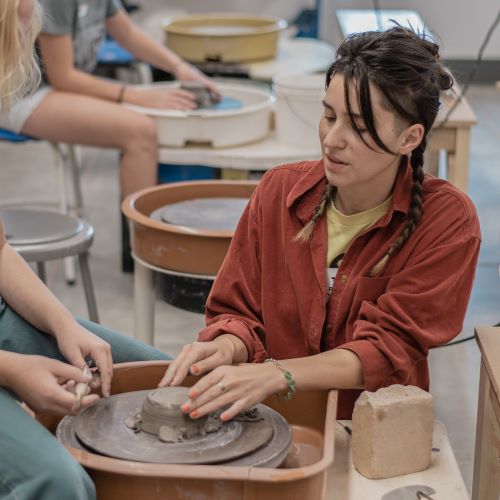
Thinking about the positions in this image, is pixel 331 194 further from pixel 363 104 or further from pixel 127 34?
pixel 127 34

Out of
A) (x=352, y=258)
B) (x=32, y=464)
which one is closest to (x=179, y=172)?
(x=352, y=258)

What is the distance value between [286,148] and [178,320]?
708 millimetres

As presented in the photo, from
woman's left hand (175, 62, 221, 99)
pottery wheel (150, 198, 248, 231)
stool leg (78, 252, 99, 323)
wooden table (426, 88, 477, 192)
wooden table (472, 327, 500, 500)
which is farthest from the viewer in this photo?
woman's left hand (175, 62, 221, 99)

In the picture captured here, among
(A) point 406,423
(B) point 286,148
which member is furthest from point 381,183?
(B) point 286,148

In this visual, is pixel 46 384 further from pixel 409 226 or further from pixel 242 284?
pixel 409 226

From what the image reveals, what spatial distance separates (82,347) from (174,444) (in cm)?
33

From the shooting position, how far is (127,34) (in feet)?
11.8

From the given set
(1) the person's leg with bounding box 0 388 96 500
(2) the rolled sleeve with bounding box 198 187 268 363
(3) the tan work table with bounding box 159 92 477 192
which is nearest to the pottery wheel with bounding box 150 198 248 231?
(3) the tan work table with bounding box 159 92 477 192

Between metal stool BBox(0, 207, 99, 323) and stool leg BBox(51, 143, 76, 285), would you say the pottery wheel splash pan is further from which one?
stool leg BBox(51, 143, 76, 285)

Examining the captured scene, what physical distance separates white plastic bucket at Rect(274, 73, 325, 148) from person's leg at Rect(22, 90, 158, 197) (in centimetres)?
42

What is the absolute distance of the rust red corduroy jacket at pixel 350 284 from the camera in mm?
1452

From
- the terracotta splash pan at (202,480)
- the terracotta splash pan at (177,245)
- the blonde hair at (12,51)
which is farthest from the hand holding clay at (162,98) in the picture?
the terracotta splash pan at (202,480)

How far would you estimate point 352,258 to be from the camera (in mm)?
1546

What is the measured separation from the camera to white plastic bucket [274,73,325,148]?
291 centimetres
